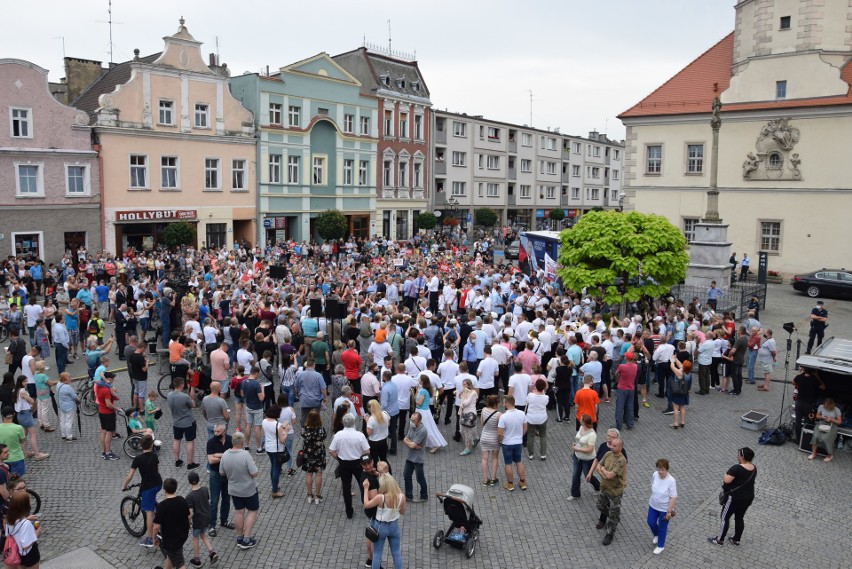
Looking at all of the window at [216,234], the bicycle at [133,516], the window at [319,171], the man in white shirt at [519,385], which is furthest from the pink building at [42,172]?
the man in white shirt at [519,385]

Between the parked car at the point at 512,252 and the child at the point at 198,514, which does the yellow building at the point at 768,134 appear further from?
the child at the point at 198,514

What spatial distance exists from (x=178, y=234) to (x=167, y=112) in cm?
755

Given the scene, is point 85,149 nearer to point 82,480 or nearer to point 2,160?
point 2,160

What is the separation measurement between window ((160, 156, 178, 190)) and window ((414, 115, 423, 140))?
21.4m

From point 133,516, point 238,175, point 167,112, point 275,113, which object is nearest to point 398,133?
point 275,113

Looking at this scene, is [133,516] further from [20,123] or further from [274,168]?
[274,168]

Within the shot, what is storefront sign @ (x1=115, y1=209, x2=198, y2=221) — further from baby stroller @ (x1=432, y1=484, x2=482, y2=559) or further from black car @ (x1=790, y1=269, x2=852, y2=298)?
black car @ (x1=790, y1=269, x2=852, y2=298)

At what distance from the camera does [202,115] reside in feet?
Answer: 128

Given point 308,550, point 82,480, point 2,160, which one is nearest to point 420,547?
point 308,550

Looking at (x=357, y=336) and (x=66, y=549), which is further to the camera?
(x=357, y=336)

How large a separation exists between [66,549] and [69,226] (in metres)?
28.2

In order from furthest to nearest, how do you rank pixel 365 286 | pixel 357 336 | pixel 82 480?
pixel 365 286 → pixel 357 336 → pixel 82 480

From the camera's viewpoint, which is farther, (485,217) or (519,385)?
(485,217)

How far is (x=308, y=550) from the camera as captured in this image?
9258 millimetres
